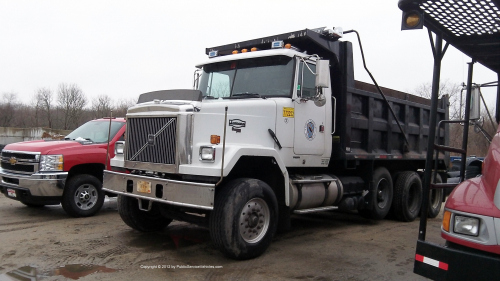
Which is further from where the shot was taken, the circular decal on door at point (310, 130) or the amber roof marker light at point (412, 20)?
the circular decal on door at point (310, 130)

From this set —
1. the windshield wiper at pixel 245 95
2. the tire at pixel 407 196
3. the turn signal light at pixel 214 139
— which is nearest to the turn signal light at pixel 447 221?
the turn signal light at pixel 214 139

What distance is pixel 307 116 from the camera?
6828 mm

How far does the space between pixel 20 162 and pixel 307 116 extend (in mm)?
5642

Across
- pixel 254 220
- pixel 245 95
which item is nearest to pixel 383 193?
pixel 245 95

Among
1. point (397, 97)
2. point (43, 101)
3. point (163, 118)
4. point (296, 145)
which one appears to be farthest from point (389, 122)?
point (43, 101)

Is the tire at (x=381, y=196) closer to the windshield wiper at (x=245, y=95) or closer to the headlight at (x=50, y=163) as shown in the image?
the windshield wiper at (x=245, y=95)

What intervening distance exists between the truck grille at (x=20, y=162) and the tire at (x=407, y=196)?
7265 mm

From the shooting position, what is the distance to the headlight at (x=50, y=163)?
8.04m

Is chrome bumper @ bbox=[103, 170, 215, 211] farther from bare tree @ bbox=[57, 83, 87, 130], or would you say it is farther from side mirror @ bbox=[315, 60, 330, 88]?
bare tree @ bbox=[57, 83, 87, 130]

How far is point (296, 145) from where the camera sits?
667 cm

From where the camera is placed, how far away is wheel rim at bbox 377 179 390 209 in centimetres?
882

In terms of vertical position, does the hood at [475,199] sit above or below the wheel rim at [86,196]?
above

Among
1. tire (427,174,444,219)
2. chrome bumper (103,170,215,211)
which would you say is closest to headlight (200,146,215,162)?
chrome bumper (103,170,215,211)

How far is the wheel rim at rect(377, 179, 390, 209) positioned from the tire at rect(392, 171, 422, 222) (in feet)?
1.01
